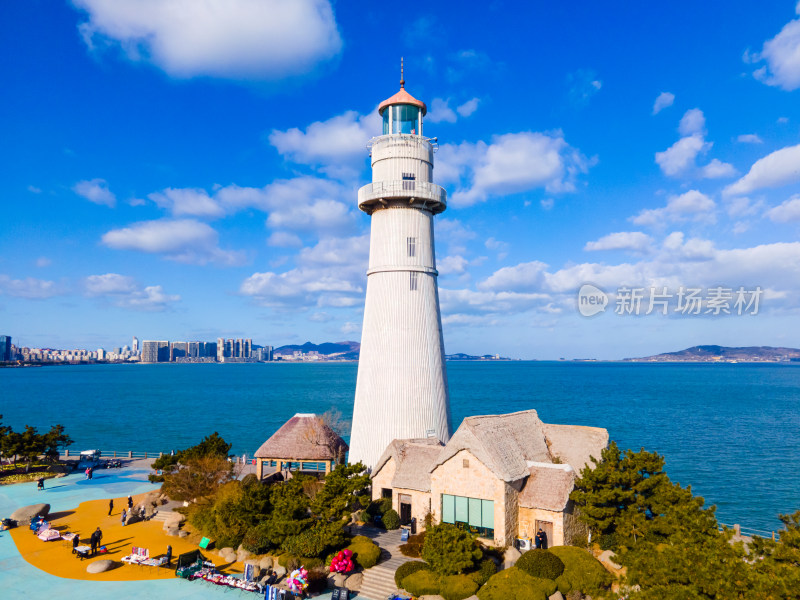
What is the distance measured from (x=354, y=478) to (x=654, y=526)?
13696 mm

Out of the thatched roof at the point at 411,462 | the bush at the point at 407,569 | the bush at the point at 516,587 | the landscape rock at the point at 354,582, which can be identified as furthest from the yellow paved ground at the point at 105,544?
the bush at the point at 516,587

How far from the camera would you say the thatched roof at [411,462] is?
28719 mm

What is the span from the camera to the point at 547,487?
25.9 metres

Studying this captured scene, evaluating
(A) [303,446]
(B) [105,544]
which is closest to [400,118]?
(A) [303,446]

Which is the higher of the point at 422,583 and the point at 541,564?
the point at 541,564

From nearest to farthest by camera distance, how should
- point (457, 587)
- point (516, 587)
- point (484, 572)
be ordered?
point (516, 587)
point (457, 587)
point (484, 572)

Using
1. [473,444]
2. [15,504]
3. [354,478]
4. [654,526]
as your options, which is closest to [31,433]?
[15,504]

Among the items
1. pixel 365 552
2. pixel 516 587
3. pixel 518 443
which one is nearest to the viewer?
pixel 516 587

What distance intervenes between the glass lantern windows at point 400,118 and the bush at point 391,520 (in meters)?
22.7

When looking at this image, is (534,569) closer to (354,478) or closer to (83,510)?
(354,478)

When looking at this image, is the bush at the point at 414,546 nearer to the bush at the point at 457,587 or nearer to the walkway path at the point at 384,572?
the walkway path at the point at 384,572

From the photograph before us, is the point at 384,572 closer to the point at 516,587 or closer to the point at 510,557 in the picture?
the point at 510,557

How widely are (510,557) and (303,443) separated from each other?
16899 millimetres

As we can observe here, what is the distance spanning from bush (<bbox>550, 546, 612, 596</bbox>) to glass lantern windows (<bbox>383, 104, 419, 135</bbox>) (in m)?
25.0
